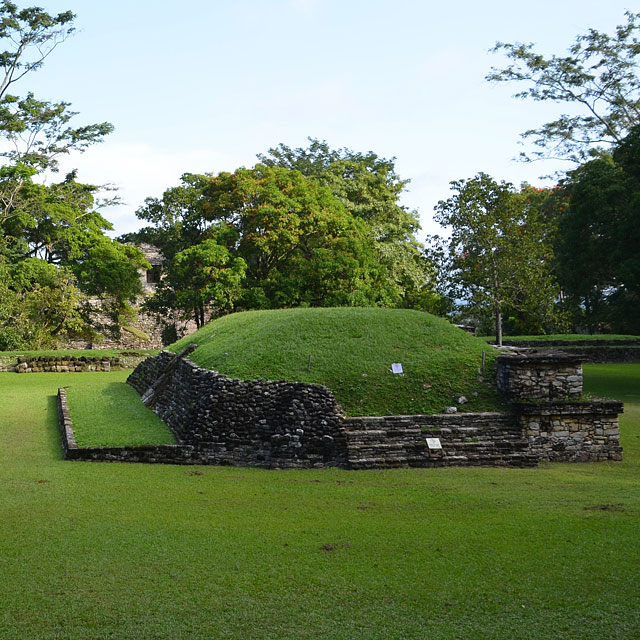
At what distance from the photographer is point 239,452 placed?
11.1m

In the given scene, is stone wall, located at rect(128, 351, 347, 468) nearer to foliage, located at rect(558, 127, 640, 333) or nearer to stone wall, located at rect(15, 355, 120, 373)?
foliage, located at rect(558, 127, 640, 333)

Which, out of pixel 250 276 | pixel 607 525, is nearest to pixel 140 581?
pixel 607 525

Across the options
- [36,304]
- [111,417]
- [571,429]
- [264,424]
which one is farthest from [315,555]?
[36,304]

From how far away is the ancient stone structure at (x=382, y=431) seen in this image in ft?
35.8

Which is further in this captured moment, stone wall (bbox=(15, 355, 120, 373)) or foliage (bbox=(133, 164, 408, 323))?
foliage (bbox=(133, 164, 408, 323))

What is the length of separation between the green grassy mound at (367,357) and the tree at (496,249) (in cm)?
776

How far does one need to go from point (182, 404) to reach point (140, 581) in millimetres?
7639

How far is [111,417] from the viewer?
45.3 ft

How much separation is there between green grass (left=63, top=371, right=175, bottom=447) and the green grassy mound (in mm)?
1750

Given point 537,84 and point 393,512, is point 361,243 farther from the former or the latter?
point 393,512

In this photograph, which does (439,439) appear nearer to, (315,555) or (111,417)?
(315,555)

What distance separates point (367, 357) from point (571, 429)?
4043 millimetres

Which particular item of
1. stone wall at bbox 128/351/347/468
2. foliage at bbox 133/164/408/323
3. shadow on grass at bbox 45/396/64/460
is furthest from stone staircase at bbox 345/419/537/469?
foliage at bbox 133/164/408/323

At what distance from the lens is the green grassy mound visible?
12.2 m
